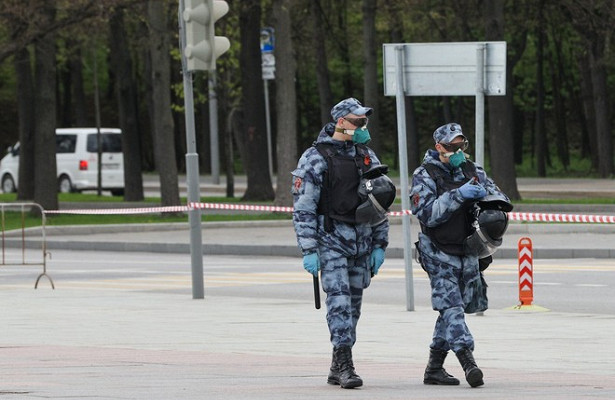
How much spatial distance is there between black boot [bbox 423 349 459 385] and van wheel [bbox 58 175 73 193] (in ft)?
135

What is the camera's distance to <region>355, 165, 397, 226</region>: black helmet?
9586 mm

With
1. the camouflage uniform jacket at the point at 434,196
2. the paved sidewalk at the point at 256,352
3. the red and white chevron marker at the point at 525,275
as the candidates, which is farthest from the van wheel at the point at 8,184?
the camouflage uniform jacket at the point at 434,196

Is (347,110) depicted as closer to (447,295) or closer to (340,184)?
(340,184)

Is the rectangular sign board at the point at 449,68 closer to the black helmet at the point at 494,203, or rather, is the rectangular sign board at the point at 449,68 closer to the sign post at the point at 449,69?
the sign post at the point at 449,69

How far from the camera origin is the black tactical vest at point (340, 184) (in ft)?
31.9

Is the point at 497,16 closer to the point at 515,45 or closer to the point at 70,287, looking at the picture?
the point at 70,287

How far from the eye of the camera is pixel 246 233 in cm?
2872

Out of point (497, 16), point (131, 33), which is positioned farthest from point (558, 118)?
point (497, 16)

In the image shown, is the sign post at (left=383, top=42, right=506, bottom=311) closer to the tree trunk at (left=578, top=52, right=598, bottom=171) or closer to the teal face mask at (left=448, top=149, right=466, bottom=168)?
the teal face mask at (left=448, top=149, right=466, bottom=168)

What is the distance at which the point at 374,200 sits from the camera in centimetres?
959

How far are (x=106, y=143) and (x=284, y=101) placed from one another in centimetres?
1872

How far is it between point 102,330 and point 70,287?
6.21 metres

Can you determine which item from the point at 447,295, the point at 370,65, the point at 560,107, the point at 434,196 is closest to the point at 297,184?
the point at 434,196

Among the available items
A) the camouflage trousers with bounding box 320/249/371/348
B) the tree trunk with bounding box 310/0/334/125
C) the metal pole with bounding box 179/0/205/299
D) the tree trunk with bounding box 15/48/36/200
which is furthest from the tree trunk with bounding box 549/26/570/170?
the camouflage trousers with bounding box 320/249/371/348
